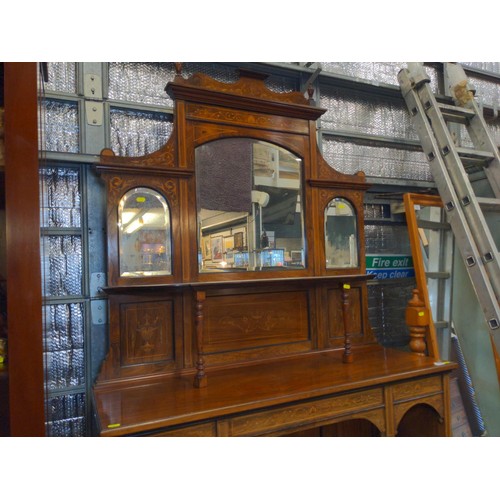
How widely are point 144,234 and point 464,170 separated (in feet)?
5.91

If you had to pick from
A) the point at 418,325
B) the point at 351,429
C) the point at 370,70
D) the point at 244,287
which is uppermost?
the point at 370,70

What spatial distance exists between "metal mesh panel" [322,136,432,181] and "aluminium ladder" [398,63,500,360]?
35cm

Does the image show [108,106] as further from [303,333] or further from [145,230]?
[303,333]

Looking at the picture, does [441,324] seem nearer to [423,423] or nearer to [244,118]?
[423,423]

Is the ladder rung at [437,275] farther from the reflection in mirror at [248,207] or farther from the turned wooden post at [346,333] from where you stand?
the reflection in mirror at [248,207]

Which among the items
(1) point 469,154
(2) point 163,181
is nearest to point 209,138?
(2) point 163,181

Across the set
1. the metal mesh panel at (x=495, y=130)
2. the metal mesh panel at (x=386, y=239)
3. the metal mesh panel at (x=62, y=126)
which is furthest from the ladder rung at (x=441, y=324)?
the metal mesh panel at (x=62, y=126)

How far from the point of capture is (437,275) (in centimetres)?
239

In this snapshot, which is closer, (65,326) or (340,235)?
(65,326)

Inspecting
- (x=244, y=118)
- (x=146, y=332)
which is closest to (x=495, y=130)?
(x=244, y=118)

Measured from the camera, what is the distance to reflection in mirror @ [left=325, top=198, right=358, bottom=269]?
206 centimetres

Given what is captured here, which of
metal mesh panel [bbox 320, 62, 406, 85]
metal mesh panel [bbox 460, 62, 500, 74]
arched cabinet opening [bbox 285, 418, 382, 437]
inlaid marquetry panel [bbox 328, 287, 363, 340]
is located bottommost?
arched cabinet opening [bbox 285, 418, 382, 437]

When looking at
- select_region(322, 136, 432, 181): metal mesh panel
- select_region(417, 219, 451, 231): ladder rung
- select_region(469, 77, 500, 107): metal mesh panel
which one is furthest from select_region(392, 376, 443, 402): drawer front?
select_region(469, 77, 500, 107): metal mesh panel

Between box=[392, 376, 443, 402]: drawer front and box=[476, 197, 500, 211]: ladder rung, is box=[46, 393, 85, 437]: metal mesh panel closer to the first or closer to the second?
box=[392, 376, 443, 402]: drawer front
